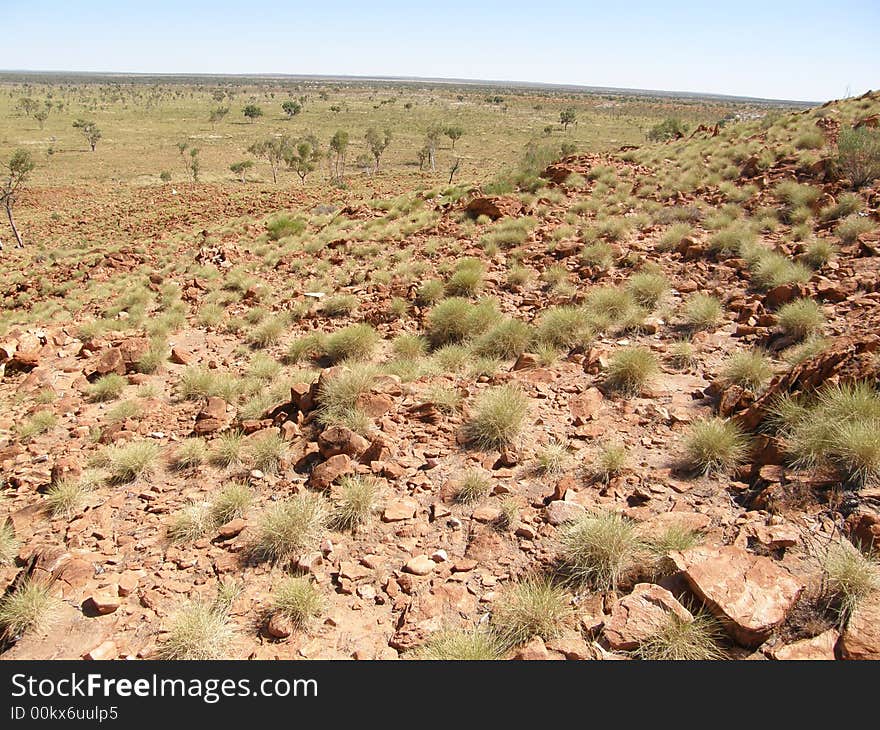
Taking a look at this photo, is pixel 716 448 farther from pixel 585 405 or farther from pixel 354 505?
pixel 354 505

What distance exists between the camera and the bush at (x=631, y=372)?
5.98m

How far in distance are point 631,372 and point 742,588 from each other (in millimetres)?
3146

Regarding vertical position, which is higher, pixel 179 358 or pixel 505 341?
pixel 505 341

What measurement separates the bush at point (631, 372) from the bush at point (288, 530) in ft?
11.5

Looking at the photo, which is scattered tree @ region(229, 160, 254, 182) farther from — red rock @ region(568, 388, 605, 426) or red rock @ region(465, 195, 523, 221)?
red rock @ region(568, 388, 605, 426)

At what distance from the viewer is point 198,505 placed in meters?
4.97

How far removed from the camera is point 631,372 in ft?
19.7

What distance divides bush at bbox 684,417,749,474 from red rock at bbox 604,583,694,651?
1579 mm

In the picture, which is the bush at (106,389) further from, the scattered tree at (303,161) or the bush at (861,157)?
the scattered tree at (303,161)

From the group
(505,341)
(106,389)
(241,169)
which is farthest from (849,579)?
(241,169)

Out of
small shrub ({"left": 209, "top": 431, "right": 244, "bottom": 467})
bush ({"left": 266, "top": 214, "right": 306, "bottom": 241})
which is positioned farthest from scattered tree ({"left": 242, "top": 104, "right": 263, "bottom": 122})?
small shrub ({"left": 209, "top": 431, "right": 244, "bottom": 467})

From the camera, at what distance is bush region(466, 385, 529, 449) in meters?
5.34

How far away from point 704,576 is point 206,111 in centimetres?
10685

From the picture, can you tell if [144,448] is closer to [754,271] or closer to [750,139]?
[754,271]
